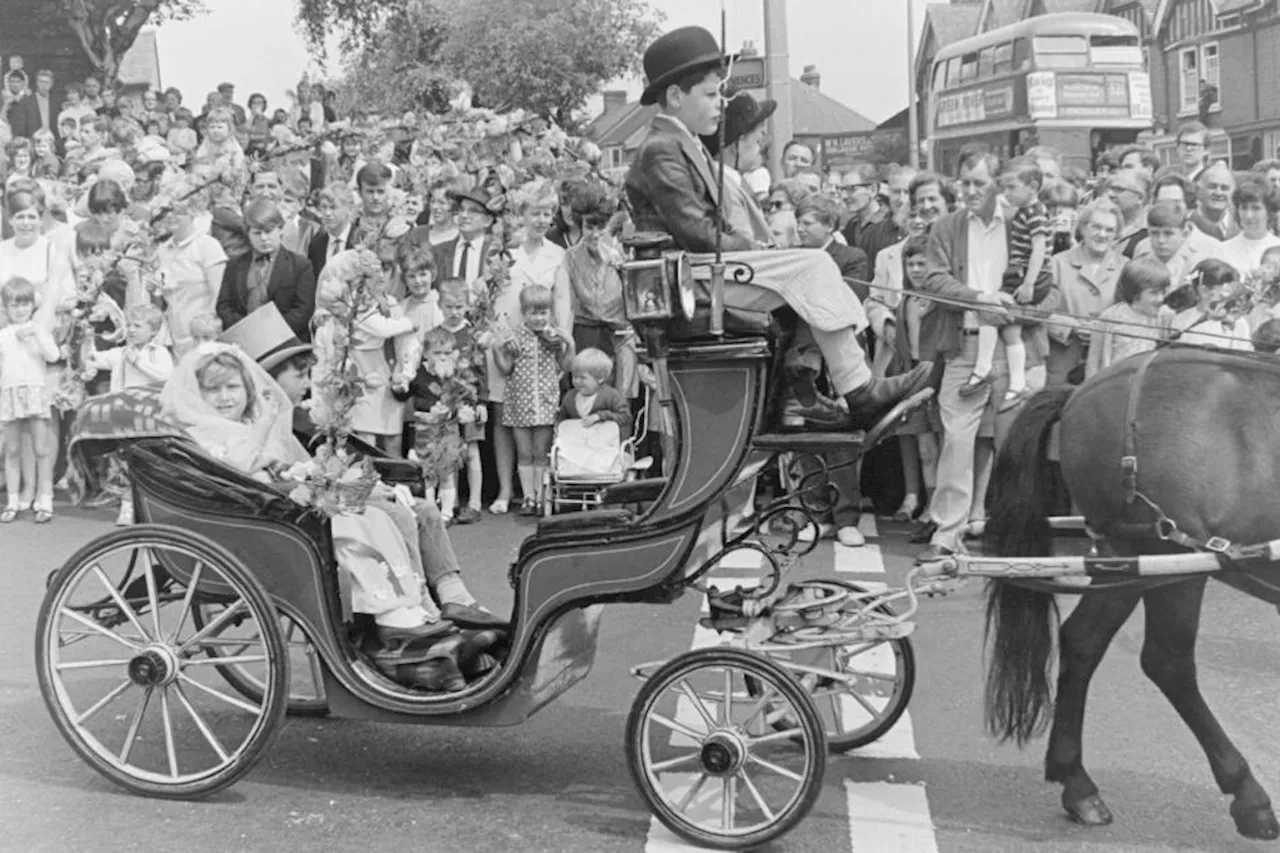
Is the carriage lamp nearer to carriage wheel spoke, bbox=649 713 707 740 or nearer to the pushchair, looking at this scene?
carriage wheel spoke, bbox=649 713 707 740

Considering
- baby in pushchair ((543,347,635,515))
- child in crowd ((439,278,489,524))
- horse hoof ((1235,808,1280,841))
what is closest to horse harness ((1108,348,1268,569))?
horse hoof ((1235,808,1280,841))

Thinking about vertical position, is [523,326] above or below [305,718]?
above

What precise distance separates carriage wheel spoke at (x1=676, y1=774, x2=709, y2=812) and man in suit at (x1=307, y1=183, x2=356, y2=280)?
6.63 meters

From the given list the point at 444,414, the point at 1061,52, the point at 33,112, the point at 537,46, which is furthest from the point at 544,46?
the point at 444,414

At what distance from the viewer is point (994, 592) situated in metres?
5.44

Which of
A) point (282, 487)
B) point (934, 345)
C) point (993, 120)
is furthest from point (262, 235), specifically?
point (993, 120)

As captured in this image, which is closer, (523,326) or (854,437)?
(854,437)

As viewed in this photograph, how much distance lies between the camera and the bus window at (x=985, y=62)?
107 ft

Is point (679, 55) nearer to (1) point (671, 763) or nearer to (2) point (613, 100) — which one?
(1) point (671, 763)

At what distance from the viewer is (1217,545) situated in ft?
16.3

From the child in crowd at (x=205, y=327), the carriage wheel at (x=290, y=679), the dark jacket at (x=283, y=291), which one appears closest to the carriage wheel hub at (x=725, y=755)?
the carriage wheel at (x=290, y=679)

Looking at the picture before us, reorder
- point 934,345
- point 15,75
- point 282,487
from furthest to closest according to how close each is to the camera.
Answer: point 15,75 → point 934,345 → point 282,487

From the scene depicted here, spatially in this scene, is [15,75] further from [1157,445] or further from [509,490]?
[1157,445]

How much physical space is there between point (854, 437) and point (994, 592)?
73 centimetres
